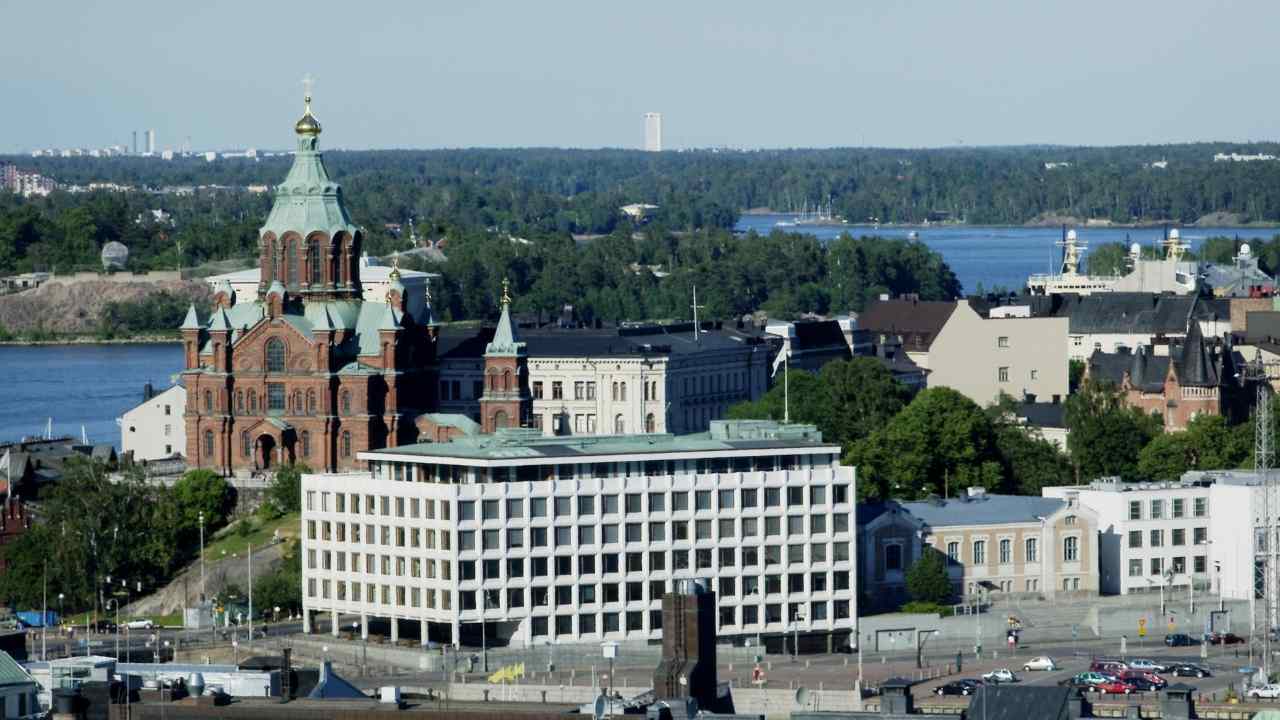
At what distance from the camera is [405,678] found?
83.3m

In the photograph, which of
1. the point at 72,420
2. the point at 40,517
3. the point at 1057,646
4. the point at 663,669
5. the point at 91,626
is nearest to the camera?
the point at 663,669

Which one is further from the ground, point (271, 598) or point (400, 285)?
point (400, 285)

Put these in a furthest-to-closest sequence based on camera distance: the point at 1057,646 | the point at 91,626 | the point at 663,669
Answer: the point at 91,626
the point at 1057,646
the point at 663,669

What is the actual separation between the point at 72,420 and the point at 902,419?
5193 cm

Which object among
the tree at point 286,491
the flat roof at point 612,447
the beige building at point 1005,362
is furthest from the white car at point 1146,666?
the beige building at point 1005,362

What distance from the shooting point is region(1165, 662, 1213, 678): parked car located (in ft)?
268

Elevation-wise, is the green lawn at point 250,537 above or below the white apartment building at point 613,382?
below

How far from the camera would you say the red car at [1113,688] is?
77750 millimetres

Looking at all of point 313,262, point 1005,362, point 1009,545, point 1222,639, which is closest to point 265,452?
point 313,262

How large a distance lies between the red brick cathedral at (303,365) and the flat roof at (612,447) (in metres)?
14.5

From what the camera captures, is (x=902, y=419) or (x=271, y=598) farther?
(x=902, y=419)

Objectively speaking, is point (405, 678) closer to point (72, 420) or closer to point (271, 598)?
point (271, 598)

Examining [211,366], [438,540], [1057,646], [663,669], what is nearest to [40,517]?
[211,366]

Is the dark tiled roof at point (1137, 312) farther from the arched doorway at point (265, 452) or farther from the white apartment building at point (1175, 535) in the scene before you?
the white apartment building at point (1175, 535)
